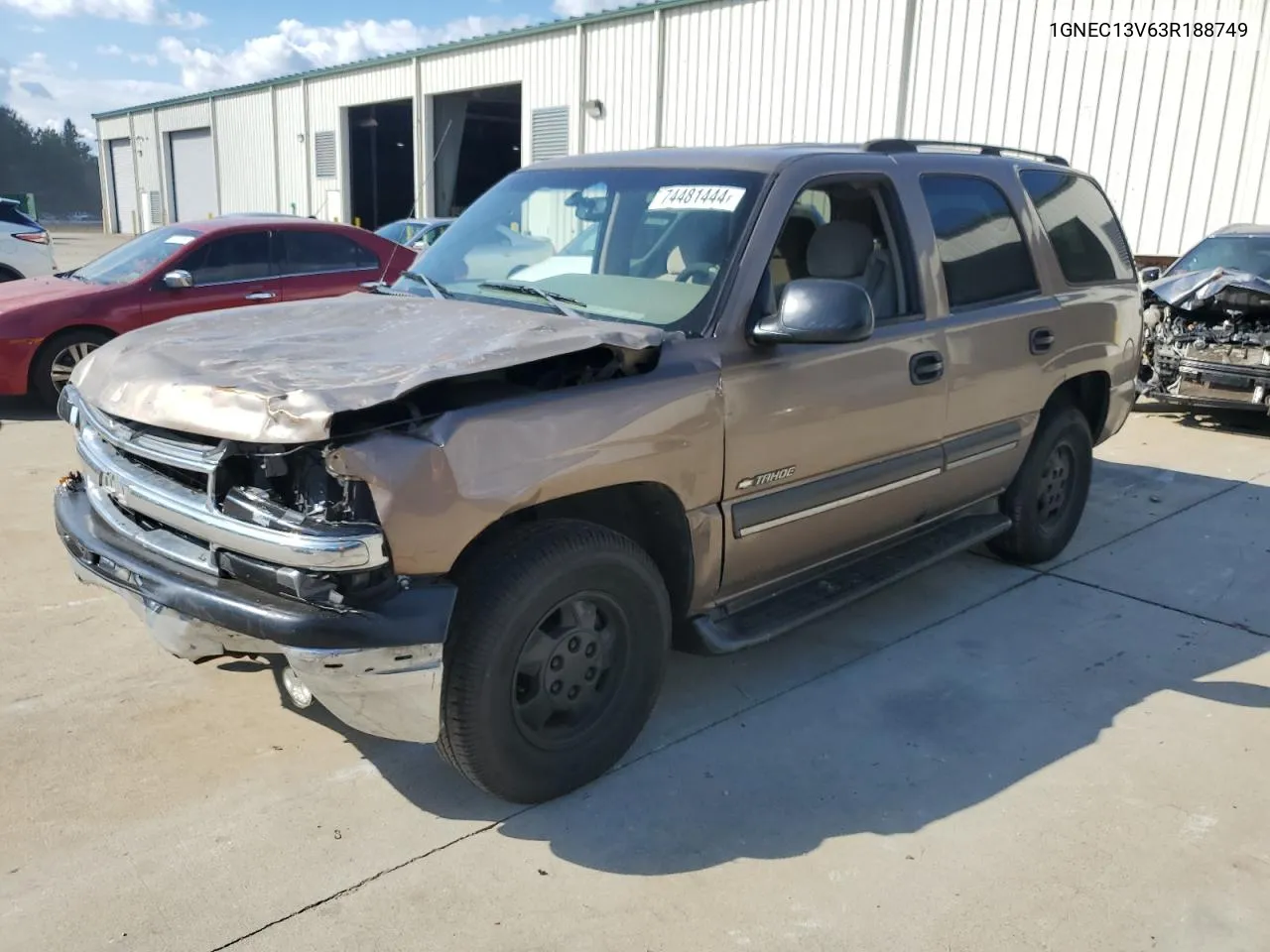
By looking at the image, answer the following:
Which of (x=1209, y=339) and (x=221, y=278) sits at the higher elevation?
(x=221, y=278)

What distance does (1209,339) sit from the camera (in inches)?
340

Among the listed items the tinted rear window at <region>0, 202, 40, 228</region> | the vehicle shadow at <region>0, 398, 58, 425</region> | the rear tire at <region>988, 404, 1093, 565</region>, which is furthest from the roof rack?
the tinted rear window at <region>0, 202, 40, 228</region>

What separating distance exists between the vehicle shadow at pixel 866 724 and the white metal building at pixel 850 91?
927 cm

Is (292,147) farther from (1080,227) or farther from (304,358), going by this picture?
(304,358)

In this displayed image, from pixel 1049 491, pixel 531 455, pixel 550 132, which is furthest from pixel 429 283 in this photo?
pixel 550 132

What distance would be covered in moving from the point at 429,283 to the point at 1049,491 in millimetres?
3342

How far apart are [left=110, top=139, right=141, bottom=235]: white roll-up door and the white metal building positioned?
15.6 meters

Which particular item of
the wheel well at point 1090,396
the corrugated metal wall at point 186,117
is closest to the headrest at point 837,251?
the wheel well at point 1090,396

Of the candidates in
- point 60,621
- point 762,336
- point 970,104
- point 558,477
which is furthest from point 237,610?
point 970,104

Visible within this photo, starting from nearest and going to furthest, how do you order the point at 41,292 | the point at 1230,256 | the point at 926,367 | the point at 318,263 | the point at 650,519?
1. the point at 650,519
2. the point at 926,367
3. the point at 41,292
4. the point at 318,263
5. the point at 1230,256

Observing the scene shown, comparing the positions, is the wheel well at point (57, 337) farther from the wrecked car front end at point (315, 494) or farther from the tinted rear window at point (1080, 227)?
the tinted rear window at point (1080, 227)

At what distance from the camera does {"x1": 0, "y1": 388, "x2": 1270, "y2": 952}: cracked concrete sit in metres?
2.64

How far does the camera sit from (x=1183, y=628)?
4.56 m

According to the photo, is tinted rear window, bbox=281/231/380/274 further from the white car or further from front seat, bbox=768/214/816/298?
front seat, bbox=768/214/816/298
